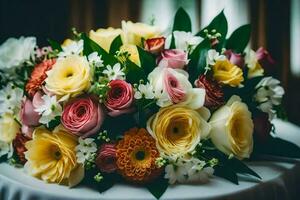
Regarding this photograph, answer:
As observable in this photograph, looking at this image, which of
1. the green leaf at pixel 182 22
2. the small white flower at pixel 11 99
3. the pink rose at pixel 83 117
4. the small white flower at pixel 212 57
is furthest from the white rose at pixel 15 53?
the small white flower at pixel 212 57

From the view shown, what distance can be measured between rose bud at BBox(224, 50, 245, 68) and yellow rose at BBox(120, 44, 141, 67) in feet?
0.85

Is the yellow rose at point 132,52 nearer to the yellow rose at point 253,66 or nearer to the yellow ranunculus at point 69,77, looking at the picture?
the yellow ranunculus at point 69,77

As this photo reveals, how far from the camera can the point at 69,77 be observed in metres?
1.09

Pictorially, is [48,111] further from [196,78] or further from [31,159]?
[196,78]

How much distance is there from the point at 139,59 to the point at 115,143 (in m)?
0.24

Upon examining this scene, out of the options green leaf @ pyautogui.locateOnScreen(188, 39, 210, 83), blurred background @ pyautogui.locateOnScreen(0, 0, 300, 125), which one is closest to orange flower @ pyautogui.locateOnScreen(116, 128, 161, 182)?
green leaf @ pyautogui.locateOnScreen(188, 39, 210, 83)

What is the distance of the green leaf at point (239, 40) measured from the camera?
131 centimetres

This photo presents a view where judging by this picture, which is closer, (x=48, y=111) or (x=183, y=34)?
(x=48, y=111)

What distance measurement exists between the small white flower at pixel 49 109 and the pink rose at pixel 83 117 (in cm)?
2

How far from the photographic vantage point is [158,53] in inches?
47.1

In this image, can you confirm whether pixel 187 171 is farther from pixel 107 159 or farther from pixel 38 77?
pixel 38 77

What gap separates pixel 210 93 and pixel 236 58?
18 centimetres

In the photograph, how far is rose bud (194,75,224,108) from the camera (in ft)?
3.65

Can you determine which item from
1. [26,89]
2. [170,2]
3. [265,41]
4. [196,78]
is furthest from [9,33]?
[196,78]
